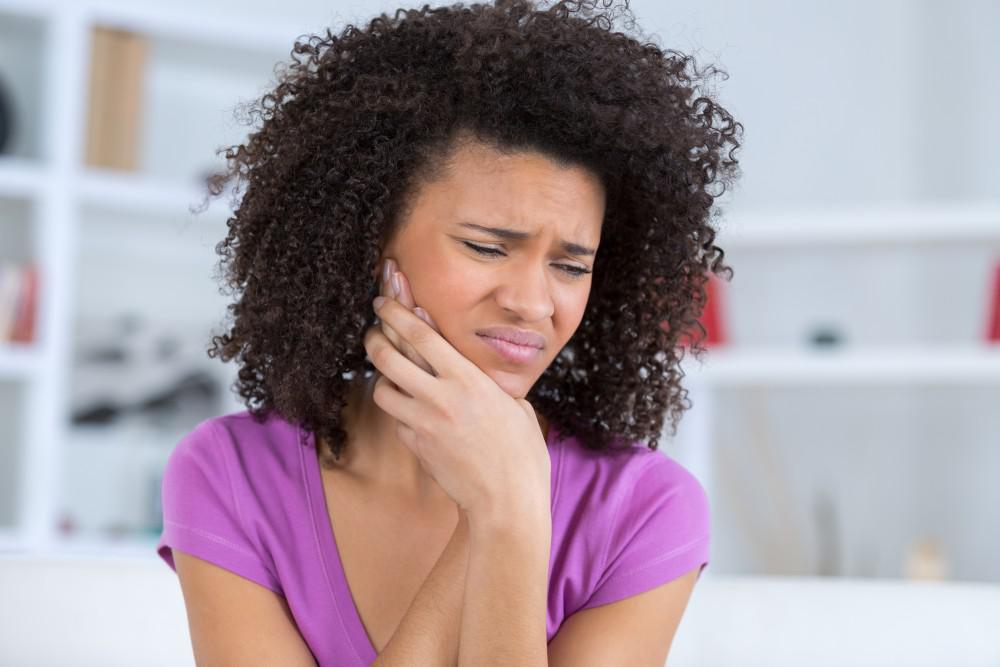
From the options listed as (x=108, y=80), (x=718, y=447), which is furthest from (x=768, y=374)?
(x=108, y=80)

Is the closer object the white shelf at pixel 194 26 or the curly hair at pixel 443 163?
the curly hair at pixel 443 163

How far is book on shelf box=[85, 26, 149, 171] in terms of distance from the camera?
12.6 feet

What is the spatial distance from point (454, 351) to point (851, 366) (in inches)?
105

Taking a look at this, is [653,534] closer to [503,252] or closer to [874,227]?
[503,252]

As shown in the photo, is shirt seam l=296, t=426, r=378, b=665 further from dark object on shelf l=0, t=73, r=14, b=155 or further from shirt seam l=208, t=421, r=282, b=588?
dark object on shelf l=0, t=73, r=14, b=155

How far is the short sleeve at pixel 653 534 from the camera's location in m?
1.48

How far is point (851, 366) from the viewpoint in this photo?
380 cm

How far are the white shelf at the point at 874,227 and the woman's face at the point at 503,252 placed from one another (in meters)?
2.42

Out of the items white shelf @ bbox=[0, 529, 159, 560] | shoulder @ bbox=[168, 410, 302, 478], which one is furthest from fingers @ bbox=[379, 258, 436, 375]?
white shelf @ bbox=[0, 529, 159, 560]


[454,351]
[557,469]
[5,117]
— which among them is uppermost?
[5,117]

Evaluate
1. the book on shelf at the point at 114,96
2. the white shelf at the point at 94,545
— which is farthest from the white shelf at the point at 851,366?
the book on shelf at the point at 114,96

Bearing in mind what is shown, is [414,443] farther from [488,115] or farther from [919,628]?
[919,628]

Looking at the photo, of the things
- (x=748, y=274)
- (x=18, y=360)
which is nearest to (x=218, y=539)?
(x=18, y=360)

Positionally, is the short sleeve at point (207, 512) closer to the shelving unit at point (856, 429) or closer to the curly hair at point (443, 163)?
the curly hair at point (443, 163)
